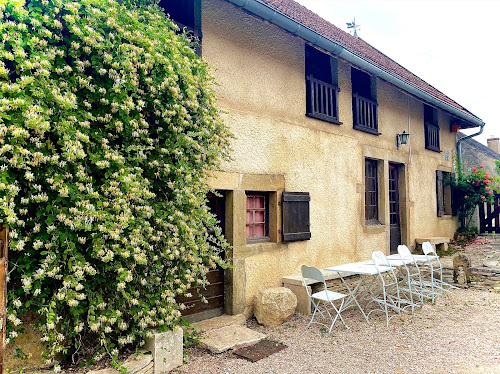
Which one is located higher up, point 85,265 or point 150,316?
point 85,265

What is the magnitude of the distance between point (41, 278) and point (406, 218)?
8.52 metres

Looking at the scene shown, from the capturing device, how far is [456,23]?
41.5m

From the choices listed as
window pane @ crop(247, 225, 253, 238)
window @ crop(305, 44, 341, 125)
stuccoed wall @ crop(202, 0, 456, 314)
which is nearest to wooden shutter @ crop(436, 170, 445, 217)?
stuccoed wall @ crop(202, 0, 456, 314)

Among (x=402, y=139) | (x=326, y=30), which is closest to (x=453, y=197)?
(x=402, y=139)

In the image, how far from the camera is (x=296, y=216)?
606cm

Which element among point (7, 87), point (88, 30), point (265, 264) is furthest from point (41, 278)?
point (265, 264)

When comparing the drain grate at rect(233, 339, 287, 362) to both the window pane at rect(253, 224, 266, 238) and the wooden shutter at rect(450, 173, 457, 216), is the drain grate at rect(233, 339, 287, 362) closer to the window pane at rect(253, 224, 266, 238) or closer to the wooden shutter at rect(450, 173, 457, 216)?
the window pane at rect(253, 224, 266, 238)

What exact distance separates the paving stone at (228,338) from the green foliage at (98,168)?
842 millimetres

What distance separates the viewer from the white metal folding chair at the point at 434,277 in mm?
6148

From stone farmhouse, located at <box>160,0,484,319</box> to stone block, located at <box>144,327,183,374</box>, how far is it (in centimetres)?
95

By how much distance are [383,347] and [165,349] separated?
2.44 meters

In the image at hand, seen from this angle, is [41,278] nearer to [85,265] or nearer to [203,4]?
[85,265]

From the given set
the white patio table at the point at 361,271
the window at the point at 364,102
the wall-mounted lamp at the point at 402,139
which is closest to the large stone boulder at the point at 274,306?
the white patio table at the point at 361,271

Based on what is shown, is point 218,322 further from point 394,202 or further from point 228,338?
point 394,202
